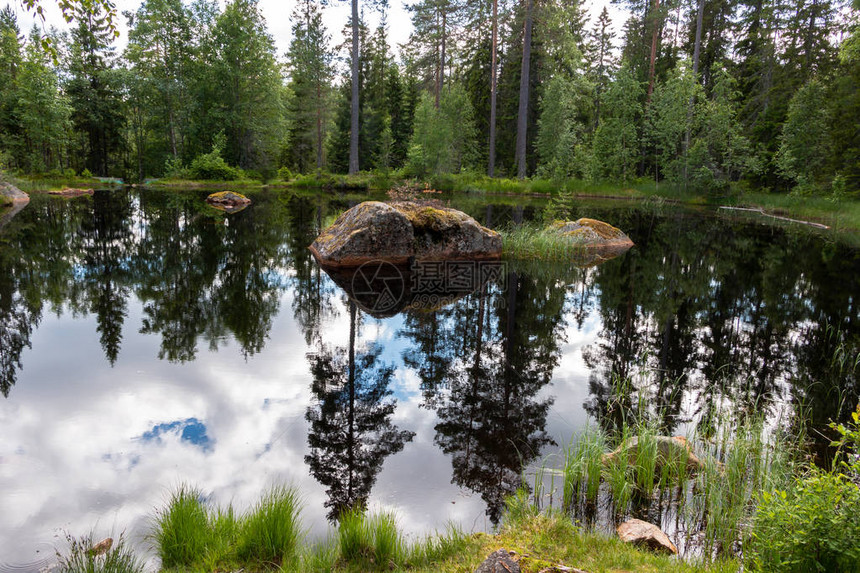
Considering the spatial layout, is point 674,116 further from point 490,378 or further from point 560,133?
point 490,378

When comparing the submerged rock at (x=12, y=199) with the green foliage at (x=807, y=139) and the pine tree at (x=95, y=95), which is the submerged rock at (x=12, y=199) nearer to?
the pine tree at (x=95, y=95)

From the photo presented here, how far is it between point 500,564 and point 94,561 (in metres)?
2.28

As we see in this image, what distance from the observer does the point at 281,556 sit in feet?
9.86

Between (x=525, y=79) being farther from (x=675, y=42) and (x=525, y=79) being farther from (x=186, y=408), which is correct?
(x=186, y=408)

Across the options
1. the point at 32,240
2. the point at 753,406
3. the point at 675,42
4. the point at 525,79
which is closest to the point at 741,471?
the point at 753,406

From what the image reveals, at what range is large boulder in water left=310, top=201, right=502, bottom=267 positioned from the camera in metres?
11.8

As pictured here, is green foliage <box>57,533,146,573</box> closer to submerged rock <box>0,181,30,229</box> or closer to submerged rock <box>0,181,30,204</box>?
submerged rock <box>0,181,30,229</box>

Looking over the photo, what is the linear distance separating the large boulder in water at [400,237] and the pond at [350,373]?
866mm

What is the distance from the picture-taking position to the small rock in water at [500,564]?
2.49 meters


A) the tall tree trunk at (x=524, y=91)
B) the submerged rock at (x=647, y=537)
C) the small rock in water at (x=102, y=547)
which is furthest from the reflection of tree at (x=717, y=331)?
the tall tree trunk at (x=524, y=91)

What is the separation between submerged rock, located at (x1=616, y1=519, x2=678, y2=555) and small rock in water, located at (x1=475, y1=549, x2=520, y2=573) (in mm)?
1206

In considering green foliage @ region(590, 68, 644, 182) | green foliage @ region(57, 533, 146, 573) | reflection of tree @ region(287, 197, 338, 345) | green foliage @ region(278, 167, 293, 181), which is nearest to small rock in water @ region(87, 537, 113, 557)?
green foliage @ region(57, 533, 146, 573)

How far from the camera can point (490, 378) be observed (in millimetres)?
6082

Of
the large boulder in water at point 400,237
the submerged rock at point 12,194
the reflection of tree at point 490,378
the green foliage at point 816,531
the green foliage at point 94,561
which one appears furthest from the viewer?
the submerged rock at point 12,194
